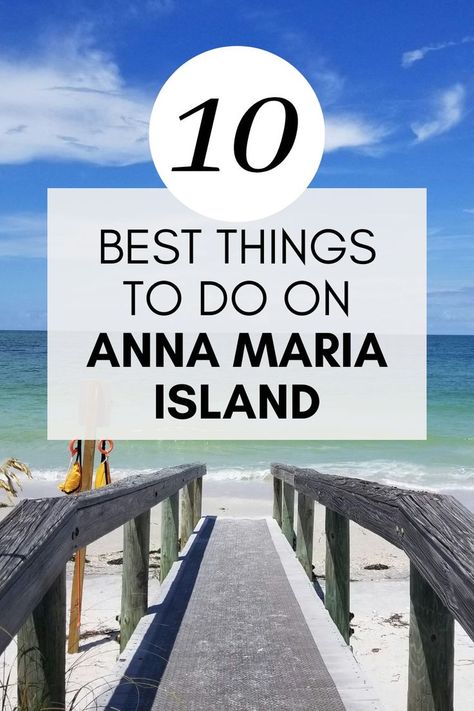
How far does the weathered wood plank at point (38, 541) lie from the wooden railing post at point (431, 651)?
1.03 m

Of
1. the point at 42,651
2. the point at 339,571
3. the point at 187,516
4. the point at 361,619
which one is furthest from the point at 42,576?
the point at 187,516

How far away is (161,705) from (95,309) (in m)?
119

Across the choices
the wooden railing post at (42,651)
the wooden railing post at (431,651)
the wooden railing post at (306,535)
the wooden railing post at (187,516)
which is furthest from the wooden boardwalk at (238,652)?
the wooden railing post at (187,516)

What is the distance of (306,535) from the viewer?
5.78 meters

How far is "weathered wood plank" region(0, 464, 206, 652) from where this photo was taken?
5.26 ft

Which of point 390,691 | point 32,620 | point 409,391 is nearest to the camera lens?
point 32,620

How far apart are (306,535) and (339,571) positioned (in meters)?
1.89

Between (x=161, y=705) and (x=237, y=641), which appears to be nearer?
(x=161, y=705)

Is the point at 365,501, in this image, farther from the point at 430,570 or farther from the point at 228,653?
the point at 228,653

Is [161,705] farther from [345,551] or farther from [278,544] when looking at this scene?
[278,544]

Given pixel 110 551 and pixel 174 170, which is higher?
pixel 174 170

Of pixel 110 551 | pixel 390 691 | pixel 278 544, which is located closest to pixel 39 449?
pixel 110 551

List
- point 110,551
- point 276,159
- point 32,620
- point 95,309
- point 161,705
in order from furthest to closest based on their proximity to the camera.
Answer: point 95,309 → point 276,159 → point 110,551 → point 161,705 → point 32,620

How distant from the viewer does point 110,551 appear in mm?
10430
